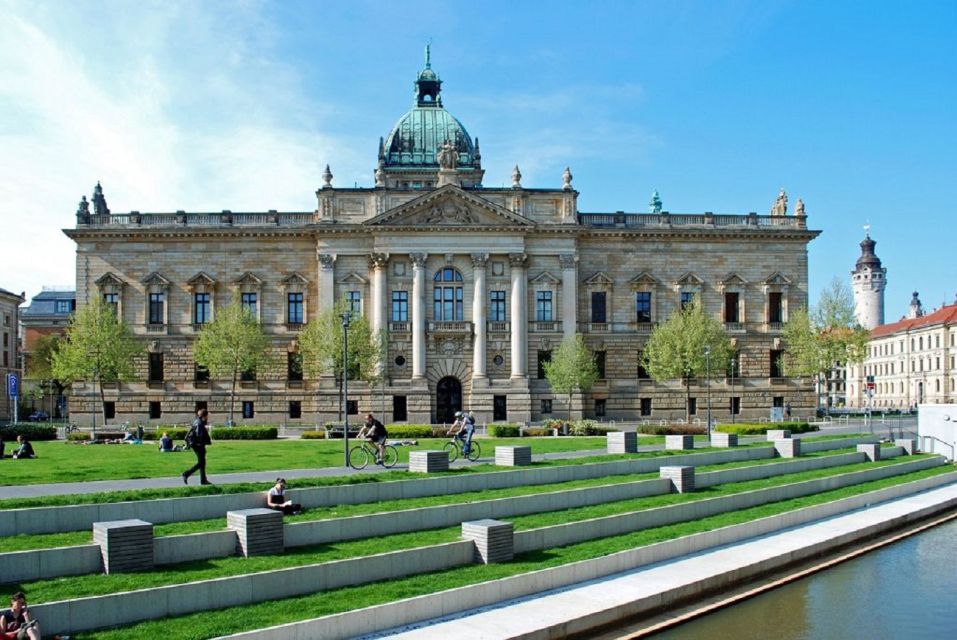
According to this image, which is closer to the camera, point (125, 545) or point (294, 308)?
point (125, 545)

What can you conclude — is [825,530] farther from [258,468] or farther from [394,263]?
[394,263]

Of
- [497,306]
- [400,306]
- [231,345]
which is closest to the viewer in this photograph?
[231,345]

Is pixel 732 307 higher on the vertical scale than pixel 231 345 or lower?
higher

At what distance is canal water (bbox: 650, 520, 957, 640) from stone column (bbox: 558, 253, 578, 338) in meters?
40.6

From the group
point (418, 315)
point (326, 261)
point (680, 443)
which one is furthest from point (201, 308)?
point (680, 443)

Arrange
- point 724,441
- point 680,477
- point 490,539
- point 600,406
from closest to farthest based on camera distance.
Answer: point 490,539 < point 680,477 < point 724,441 < point 600,406

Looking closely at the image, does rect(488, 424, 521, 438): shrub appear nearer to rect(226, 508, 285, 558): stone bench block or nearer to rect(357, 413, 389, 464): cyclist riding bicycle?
rect(357, 413, 389, 464): cyclist riding bicycle

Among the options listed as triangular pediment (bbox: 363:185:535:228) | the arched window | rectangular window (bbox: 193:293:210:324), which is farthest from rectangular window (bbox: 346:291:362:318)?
rectangular window (bbox: 193:293:210:324)

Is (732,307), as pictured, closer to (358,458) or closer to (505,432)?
(505,432)

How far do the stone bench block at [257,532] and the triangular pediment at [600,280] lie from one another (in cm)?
5023

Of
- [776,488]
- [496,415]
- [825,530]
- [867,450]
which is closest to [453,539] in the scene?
[825,530]

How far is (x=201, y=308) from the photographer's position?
66.3 metres

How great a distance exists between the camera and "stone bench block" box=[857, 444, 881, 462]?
4344 cm

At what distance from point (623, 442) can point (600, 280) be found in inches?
1252
